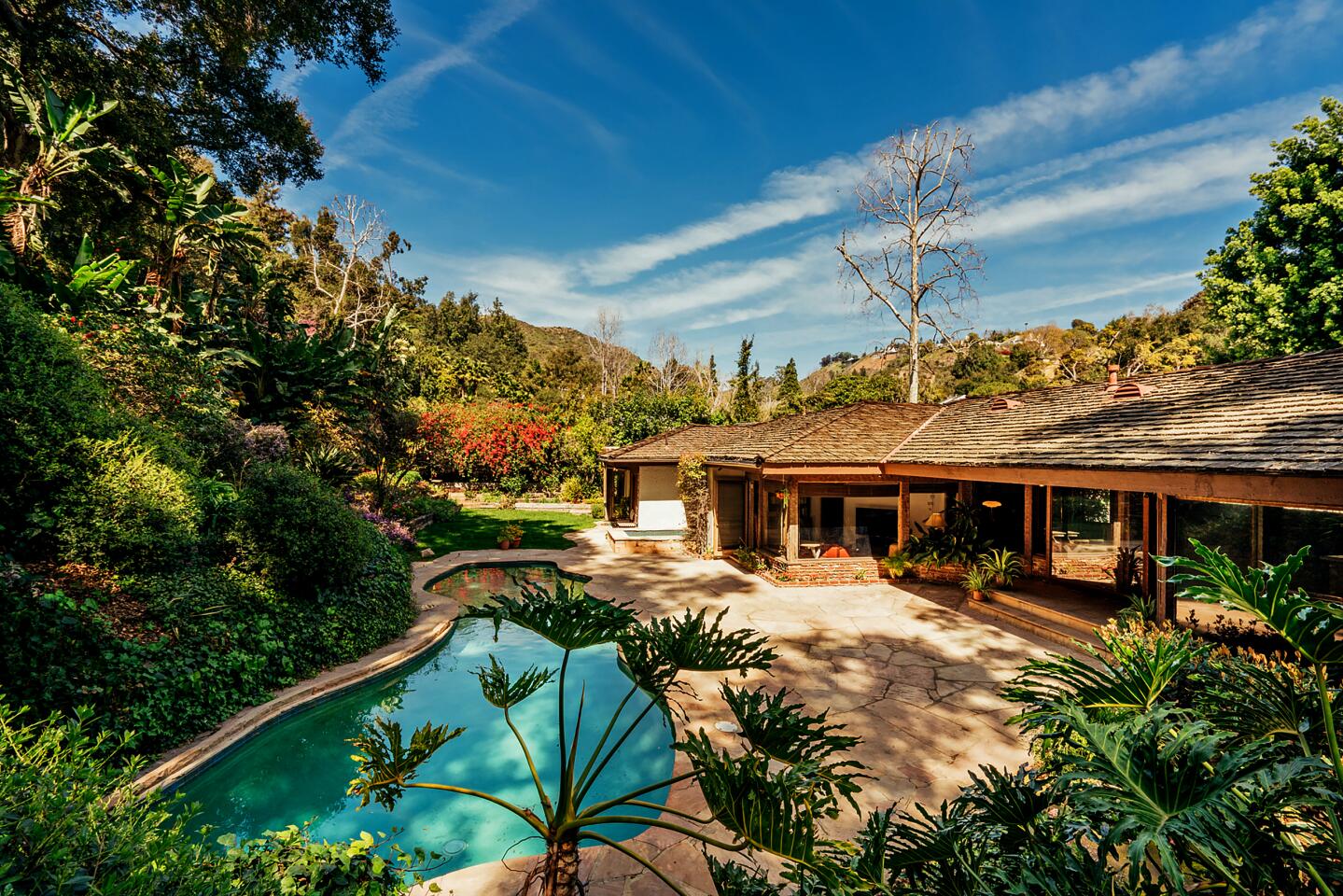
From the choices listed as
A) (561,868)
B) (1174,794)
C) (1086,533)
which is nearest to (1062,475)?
(1086,533)

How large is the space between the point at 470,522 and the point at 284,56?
14748mm

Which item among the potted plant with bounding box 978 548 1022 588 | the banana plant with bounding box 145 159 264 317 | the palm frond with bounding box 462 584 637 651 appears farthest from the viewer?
the potted plant with bounding box 978 548 1022 588

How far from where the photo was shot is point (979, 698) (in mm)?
6512

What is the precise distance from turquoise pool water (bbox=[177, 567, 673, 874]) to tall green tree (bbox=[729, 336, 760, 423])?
2483 cm

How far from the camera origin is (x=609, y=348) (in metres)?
49.6

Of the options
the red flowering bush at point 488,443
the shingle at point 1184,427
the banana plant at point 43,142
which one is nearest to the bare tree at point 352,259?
the red flowering bush at point 488,443

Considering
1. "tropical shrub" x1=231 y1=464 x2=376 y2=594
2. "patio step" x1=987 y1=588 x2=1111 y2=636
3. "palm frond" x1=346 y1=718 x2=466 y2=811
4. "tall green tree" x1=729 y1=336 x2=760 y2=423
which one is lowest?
"patio step" x1=987 y1=588 x2=1111 y2=636

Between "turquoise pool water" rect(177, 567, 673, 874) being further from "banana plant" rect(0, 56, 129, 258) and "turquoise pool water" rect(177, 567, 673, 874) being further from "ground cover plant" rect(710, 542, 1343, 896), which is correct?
"banana plant" rect(0, 56, 129, 258)

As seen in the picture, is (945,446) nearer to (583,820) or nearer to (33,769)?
(583,820)

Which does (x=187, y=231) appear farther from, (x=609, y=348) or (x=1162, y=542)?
(x=609, y=348)

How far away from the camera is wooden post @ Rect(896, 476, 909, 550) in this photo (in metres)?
13.0

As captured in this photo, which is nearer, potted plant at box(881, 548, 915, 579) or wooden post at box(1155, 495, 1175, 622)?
wooden post at box(1155, 495, 1175, 622)

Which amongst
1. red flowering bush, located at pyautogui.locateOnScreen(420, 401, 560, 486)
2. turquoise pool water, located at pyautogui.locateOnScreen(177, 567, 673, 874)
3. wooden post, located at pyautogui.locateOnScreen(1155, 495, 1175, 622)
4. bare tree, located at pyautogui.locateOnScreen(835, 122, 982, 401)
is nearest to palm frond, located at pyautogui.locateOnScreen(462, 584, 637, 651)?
turquoise pool water, located at pyautogui.locateOnScreen(177, 567, 673, 874)

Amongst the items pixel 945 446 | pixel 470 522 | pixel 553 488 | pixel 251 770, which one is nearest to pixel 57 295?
pixel 251 770
